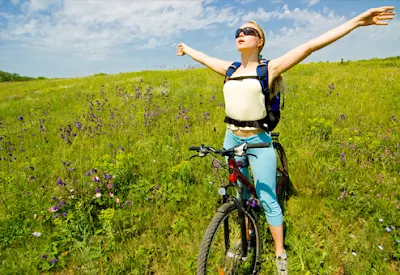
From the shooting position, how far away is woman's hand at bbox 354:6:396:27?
2.18 m

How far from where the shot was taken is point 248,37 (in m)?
2.70

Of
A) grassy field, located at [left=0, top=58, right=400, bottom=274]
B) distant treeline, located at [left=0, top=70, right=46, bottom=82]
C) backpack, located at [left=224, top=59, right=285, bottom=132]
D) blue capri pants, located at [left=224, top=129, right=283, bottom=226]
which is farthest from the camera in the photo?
distant treeline, located at [left=0, top=70, right=46, bottom=82]

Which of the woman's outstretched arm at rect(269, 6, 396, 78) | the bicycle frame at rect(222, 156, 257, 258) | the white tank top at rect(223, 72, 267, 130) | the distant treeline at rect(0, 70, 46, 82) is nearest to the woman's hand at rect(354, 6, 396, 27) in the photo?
the woman's outstretched arm at rect(269, 6, 396, 78)

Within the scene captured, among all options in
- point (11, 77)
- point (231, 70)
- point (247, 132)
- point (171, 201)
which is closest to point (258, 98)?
point (247, 132)

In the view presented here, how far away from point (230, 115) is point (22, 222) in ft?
11.8

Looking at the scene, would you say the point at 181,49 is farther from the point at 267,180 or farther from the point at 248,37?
the point at 267,180

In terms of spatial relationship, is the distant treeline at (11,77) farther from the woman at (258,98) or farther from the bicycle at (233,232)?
the bicycle at (233,232)

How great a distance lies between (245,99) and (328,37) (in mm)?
959

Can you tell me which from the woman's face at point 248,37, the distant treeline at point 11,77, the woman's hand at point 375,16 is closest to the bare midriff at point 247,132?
the woman's face at point 248,37

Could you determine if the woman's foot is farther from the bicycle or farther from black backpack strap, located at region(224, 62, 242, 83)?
black backpack strap, located at region(224, 62, 242, 83)

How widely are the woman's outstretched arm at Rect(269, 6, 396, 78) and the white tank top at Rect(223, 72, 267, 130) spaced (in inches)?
10.7

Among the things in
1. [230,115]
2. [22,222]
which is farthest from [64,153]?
[230,115]

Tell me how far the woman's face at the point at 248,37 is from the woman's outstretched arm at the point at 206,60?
0.43 meters

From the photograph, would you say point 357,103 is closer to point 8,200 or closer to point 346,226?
point 346,226
